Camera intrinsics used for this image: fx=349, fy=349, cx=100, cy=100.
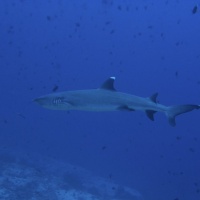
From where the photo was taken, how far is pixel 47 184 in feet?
51.9

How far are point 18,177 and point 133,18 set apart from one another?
3458 cm

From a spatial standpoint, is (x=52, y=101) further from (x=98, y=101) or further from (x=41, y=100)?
(x=98, y=101)

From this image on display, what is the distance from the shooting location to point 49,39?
52062 mm

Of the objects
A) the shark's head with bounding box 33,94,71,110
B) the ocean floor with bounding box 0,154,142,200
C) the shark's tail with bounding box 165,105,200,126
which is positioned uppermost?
the shark's tail with bounding box 165,105,200,126

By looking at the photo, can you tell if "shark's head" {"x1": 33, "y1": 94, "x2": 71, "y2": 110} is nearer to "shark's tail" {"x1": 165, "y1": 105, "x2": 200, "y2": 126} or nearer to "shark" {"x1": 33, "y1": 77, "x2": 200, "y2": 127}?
"shark" {"x1": 33, "y1": 77, "x2": 200, "y2": 127}

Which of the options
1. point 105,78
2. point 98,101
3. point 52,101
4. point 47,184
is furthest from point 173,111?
point 105,78

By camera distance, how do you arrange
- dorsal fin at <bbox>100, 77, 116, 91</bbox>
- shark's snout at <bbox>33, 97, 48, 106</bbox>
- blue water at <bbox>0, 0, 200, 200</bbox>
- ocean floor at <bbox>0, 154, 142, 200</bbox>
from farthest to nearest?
blue water at <bbox>0, 0, 200, 200</bbox> < ocean floor at <bbox>0, 154, 142, 200</bbox> < dorsal fin at <bbox>100, 77, 116, 91</bbox> < shark's snout at <bbox>33, 97, 48, 106</bbox>

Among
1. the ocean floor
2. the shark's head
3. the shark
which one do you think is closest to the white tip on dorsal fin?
the shark

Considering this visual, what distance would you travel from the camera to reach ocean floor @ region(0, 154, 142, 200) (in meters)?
13.6

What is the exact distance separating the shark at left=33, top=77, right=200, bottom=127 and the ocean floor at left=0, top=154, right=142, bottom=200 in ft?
Result: 21.6

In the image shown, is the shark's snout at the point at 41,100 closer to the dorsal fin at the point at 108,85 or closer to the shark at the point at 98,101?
the shark at the point at 98,101

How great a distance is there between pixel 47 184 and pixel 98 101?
977 centimetres

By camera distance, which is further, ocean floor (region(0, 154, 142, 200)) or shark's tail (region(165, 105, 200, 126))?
ocean floor (region(0, 154, 142, 200))

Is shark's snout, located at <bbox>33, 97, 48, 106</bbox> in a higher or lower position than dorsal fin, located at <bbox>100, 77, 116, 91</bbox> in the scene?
lower
